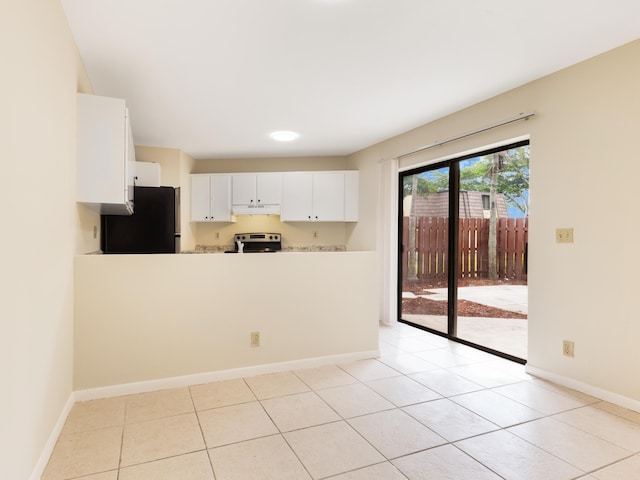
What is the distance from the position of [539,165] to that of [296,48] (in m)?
2.13

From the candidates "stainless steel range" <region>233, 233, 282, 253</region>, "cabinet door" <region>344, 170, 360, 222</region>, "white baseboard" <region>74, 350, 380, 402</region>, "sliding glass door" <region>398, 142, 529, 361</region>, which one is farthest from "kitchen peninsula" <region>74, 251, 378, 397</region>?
"stainless steel range" <region>233, 233, 282, 253</region>

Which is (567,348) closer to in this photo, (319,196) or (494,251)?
(494,251)

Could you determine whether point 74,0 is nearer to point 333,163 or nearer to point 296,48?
point 296,48

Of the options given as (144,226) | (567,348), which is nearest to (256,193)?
(144,226)

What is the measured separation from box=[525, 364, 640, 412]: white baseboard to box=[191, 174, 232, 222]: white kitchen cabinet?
4444 mm

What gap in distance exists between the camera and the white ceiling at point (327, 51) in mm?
2148

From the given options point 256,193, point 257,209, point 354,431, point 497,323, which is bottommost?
point 354,431

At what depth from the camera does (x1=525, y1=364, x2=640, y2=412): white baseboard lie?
2.48m

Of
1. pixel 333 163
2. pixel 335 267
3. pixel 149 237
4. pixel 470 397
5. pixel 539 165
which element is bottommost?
pixel 470 397

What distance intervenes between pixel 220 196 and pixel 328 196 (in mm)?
1655

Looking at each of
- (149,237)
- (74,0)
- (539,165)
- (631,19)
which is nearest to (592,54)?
(631,19)

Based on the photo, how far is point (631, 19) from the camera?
2.22 meters

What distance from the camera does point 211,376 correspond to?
2965 millimetres

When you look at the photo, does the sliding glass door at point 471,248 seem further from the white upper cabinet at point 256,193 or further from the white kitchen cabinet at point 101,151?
the white kitchen cabinet at point 101,151
